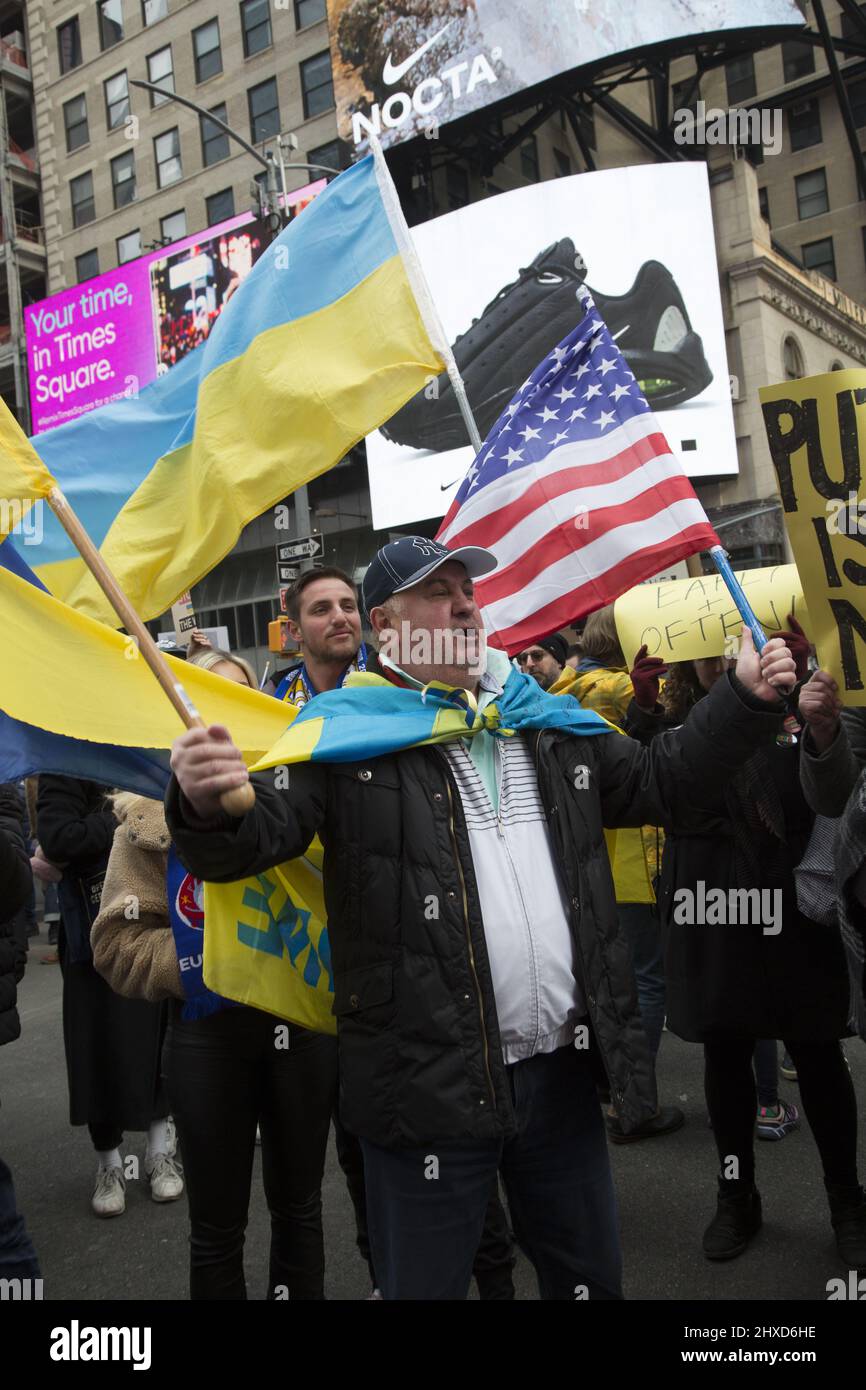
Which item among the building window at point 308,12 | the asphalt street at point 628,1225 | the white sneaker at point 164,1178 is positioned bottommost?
the asphalt street at point 628,1225

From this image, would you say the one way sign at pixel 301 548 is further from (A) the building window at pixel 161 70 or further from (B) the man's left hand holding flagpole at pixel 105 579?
(A) the building window at pixel 161 70

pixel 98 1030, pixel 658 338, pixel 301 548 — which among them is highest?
pixel 658 338

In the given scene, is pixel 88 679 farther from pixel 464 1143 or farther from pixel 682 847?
pixel 682 847

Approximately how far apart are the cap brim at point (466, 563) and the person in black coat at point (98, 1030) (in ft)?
8.31

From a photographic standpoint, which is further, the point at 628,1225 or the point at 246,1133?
the point at 628,1225

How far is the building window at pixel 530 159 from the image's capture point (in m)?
27.6

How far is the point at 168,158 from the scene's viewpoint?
103 feet

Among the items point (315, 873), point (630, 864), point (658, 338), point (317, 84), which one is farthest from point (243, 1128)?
point (317, 84)

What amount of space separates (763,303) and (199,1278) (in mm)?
24075

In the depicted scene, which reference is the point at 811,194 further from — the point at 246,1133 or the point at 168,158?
the point at 246,1133

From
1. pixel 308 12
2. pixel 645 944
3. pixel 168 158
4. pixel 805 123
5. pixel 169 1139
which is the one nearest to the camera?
pixel 169 1139

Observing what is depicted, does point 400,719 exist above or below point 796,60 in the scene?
below

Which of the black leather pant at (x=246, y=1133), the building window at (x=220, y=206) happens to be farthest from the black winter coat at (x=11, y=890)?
the building window at (x=220, y=206)

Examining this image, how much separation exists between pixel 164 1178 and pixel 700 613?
3.22 meters
